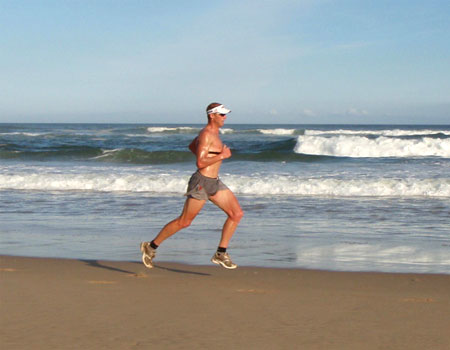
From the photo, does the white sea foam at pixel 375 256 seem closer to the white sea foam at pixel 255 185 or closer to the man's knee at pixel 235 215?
the man's knee at pixel 235 215

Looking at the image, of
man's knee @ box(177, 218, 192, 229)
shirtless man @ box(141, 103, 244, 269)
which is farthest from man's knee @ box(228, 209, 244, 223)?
man's knee @ box(177, 218, 192, 229)

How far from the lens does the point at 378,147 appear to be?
28781 millimetres

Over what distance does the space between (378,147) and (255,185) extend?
1579 centimetres

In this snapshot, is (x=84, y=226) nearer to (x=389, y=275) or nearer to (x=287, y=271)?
(x=287, y=271)

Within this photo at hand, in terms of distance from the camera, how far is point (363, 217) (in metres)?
9.96

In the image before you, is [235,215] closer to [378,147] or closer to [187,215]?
[187,215]

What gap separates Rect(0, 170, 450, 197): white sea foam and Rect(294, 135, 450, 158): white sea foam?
1376 centimetres

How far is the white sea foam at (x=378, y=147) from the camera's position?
28.1 metres

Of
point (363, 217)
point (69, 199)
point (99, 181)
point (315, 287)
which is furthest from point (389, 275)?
point (99, 181)

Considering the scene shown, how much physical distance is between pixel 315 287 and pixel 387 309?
888 mm

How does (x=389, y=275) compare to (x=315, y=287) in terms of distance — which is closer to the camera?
(x=315, y=287)

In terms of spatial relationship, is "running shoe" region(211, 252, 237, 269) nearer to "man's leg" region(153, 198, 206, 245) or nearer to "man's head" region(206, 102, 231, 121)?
"man's leg" region(153, 198, 206, 245)

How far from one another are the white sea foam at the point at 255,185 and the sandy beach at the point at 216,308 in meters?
7.82

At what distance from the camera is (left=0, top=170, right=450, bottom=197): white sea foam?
13484 mm
